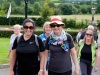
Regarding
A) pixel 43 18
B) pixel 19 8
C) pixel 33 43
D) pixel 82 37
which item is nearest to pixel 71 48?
pixel 33 43

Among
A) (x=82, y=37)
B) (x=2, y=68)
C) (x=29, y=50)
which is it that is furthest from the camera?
(x=2, y=68)

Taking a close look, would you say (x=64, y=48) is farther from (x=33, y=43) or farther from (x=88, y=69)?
(x=88, y=69)

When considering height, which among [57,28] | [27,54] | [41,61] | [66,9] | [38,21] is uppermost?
[57,28]

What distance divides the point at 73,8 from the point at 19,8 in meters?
11.3

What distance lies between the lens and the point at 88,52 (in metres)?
7.30

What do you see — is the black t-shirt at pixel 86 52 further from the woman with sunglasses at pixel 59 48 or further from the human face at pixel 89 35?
the woman with sunglasses at pixel 59 48

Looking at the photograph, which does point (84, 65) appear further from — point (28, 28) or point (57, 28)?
point (28, 28)

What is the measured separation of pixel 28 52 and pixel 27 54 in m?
0.04

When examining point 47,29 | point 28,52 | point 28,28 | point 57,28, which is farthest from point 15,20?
point 28,52

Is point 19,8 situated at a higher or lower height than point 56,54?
lower

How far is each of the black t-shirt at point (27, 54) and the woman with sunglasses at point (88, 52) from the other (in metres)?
2.22

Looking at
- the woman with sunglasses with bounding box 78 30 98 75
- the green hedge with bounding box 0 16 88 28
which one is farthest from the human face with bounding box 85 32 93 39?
the green hedge with bounding box 0 16 88 28

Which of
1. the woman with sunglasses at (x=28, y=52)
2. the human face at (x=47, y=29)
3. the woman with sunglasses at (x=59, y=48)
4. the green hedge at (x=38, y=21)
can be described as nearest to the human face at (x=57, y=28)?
the woman with sunglasses at (x=59, y=48)

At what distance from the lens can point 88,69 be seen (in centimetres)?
765
